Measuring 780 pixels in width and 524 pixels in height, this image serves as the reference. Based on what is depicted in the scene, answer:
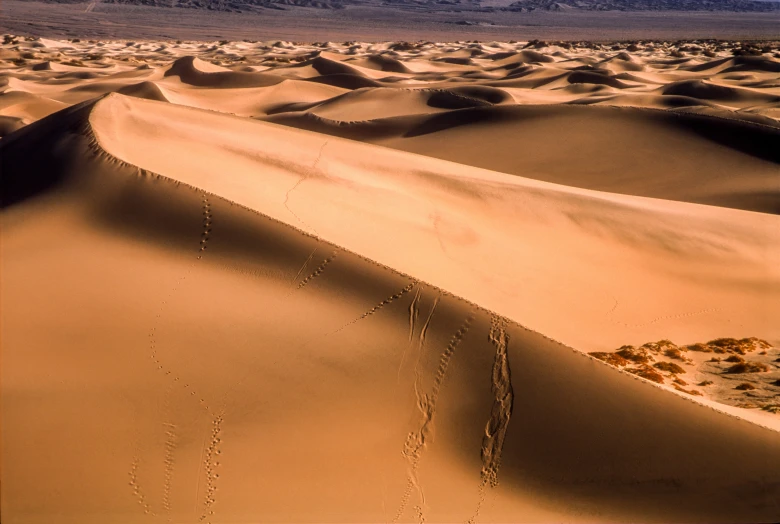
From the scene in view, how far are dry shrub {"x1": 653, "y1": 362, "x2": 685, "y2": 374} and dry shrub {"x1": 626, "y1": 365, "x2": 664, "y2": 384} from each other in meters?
0.23

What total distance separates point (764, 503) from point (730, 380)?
7.30ft

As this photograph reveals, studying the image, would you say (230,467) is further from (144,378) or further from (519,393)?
(519,393)

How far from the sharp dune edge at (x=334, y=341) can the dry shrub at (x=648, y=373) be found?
72cm

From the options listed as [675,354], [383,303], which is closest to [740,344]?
[675,354]

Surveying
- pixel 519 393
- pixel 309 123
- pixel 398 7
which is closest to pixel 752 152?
pixel 309 123

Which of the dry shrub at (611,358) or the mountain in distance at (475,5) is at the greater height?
the dry shrub at (611,358)

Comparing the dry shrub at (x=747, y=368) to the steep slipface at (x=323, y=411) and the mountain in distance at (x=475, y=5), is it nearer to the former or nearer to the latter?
the steep slipface at (x=323, y=411)

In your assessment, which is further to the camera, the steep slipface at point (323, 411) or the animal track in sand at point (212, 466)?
the steep slipface at point (323, 411)

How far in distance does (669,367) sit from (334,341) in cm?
344

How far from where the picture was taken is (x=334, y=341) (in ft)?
19.2

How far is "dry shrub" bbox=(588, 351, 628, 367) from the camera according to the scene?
6656mm

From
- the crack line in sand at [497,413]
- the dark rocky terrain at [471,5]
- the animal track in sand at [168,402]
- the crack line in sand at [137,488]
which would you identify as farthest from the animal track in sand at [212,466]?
the dark rocky terrain at [471,5]

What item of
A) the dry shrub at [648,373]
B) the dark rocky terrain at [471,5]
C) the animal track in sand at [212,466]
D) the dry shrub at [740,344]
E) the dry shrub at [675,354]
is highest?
the animal track in sand at [212,466]

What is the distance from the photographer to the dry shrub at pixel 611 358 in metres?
6.66
